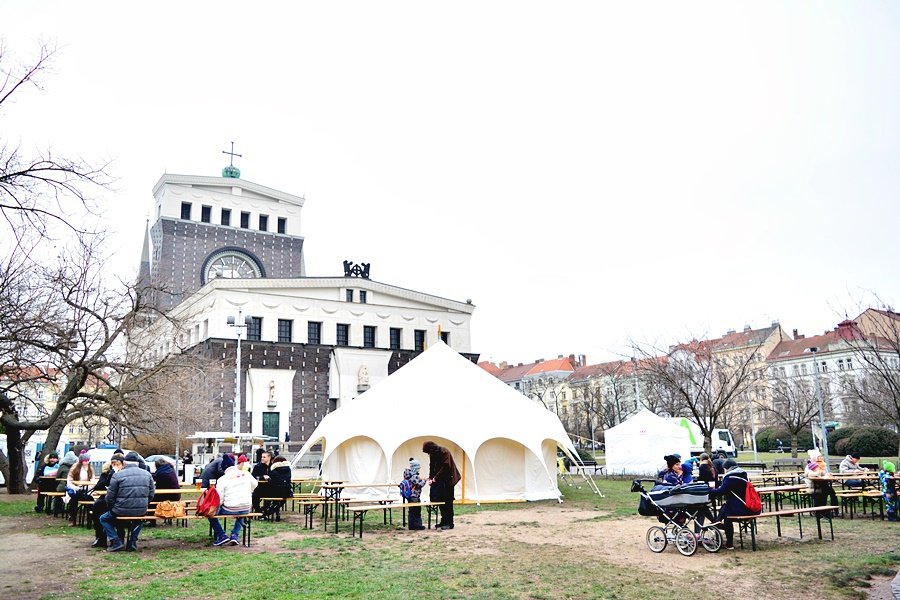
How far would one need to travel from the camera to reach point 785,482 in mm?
20828

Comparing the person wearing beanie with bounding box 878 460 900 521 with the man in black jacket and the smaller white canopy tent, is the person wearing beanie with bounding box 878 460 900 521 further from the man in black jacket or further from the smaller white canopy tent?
the smaller white canopy tent

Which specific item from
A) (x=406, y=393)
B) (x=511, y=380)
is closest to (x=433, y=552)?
(x=406, y=393)

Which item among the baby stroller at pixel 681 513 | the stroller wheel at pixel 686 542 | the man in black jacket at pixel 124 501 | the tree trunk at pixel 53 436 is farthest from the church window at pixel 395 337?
the stroller wheel at pixel 686 542

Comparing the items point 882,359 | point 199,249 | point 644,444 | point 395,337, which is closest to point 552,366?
point 395,337

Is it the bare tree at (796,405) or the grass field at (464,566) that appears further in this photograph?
the bare tree at (796,405)

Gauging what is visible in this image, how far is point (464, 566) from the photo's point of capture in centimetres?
984

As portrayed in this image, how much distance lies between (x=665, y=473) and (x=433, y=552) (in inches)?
163

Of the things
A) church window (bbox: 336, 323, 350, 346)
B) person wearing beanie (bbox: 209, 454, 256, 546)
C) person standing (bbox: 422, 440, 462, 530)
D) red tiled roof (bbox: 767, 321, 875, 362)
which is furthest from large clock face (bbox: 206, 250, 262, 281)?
red tiled roof (bbox: 767, 321, 875, 362)

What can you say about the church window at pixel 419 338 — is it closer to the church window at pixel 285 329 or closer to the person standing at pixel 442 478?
the church window at pixel 285 329

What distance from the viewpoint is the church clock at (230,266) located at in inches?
2082

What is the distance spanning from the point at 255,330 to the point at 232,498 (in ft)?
111

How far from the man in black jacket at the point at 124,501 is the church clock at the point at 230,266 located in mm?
43246

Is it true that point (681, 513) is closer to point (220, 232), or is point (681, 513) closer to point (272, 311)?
point (272, 311)

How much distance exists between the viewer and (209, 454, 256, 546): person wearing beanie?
1185 cm
